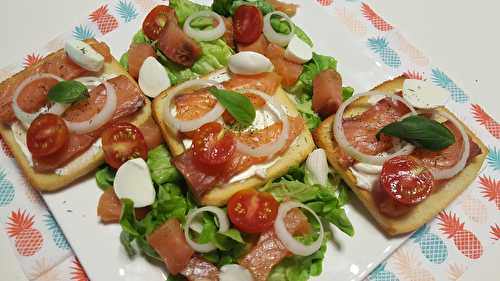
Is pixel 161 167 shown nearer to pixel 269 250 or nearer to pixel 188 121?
pixel 188 121

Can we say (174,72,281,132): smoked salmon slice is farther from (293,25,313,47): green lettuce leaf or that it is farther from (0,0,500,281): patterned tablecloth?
(0,0,500,281): patterned tablecloth

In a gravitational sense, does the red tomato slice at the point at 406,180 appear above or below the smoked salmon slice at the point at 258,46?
below

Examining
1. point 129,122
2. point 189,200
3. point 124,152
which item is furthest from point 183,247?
point 129,122

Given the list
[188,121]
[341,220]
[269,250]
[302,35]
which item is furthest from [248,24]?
[269,250]

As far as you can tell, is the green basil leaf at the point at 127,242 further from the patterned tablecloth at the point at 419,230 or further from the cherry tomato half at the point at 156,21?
the cherry tomato half at the point at 156,21

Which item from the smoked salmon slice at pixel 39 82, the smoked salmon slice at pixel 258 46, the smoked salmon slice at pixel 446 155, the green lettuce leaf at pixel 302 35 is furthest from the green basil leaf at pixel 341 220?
the smoked salmon slice at pixel 39 82

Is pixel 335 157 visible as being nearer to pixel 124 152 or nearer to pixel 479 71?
pixel 124 152
